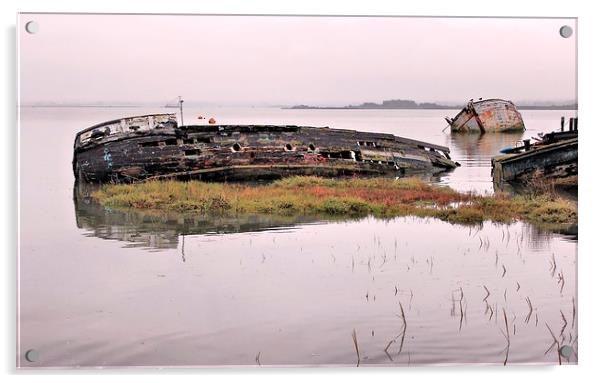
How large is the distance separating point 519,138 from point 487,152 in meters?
0.26

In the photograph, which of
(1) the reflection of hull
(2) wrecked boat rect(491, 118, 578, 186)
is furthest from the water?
(2) wrecked boat rect(491, 118, 578, 186)

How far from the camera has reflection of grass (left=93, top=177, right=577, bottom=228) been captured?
5.63 metres

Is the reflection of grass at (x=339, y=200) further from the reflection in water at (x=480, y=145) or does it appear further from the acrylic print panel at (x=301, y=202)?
the reflection in water at (x=480, y=145)

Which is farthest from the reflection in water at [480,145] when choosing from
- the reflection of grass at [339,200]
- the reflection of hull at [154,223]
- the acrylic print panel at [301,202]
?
the reflection of hull at [154,223]

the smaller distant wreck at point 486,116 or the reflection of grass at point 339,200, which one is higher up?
the smaller distant wreck at point 486,116

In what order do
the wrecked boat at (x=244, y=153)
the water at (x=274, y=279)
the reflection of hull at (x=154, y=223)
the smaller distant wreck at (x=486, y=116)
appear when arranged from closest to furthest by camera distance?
the water at (x=274, y=279) → the reflection of hull at (x=154, y=223) → the smaller distant wreck at (x=486, y=116) → the wrecked boat at (x=244, y=153)

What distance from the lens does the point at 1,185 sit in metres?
5.38

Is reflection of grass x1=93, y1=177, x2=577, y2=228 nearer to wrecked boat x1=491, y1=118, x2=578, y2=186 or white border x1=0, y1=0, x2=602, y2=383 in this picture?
wrecked boat x1=491, y1=118, x2=578, y2=186

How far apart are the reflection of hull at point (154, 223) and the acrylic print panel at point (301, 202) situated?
15 millimetres

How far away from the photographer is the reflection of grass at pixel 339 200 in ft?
18.5

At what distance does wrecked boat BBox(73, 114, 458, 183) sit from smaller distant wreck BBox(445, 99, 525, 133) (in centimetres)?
23

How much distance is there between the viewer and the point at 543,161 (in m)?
5.68

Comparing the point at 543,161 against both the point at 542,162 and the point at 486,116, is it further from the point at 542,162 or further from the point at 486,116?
the point at 486,116
